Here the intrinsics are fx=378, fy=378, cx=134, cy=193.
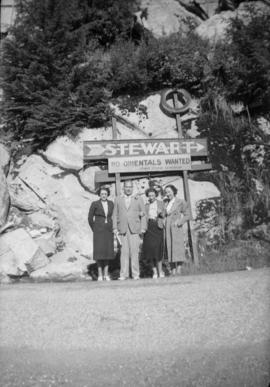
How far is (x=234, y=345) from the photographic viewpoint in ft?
11.8

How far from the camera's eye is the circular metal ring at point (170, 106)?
9.14 meters

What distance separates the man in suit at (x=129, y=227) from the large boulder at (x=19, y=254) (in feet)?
6.23

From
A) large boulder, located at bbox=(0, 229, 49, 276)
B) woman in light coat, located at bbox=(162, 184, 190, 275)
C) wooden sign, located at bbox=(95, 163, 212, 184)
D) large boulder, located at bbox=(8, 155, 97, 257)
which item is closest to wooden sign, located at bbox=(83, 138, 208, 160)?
wooden sign, located at bbox=(95, 163, 212, 184)

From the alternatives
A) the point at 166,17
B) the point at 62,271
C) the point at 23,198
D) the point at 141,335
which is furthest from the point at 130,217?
the point at 166,17

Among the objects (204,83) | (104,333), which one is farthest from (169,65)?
(104,333)

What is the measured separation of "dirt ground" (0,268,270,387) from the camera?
3.22 m

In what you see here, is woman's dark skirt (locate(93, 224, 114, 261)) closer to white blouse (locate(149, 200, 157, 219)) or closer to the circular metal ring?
white blouse (locate(149, 200, 157, 219))

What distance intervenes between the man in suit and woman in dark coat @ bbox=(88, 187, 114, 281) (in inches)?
5.1

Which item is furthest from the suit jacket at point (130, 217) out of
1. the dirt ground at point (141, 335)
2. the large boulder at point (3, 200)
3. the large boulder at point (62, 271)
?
the large boulder at point (3, 200)

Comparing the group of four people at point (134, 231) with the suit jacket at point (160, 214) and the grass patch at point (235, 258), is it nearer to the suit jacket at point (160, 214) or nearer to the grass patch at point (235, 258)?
the suit jacket at point (160, 214)

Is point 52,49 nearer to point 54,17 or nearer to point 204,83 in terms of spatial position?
point 54,17

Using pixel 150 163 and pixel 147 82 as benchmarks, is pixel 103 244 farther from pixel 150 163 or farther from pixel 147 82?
pixel 147 82

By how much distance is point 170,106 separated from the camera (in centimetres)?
931

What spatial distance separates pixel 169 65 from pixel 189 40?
3.39ft
